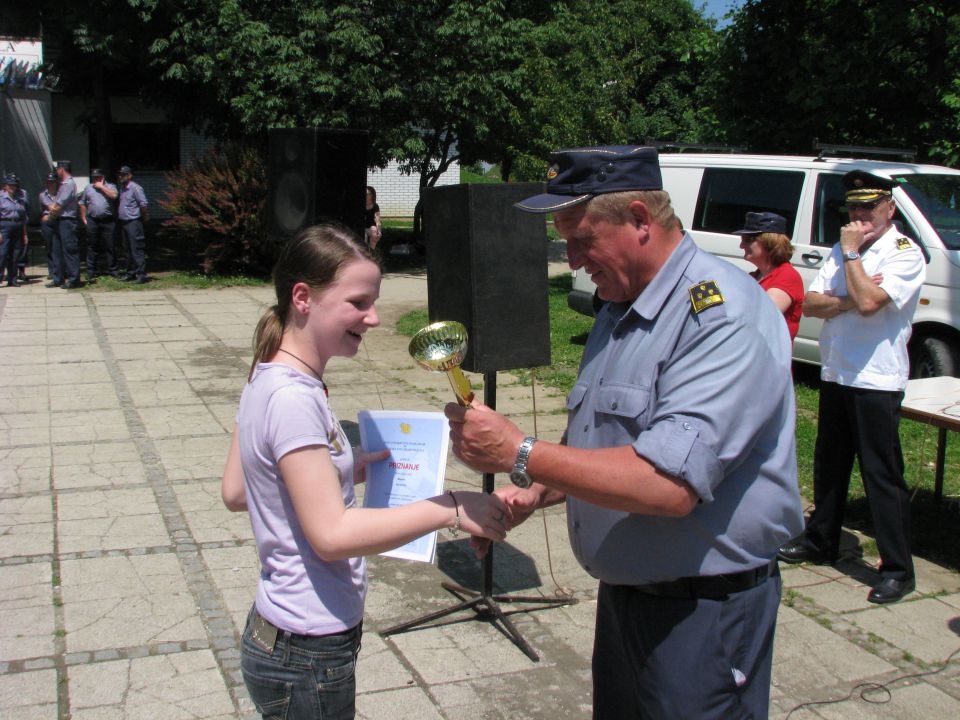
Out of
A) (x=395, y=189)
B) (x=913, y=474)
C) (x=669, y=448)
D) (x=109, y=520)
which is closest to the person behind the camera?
(x=669, y=448)

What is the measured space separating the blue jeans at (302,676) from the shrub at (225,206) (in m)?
14.3

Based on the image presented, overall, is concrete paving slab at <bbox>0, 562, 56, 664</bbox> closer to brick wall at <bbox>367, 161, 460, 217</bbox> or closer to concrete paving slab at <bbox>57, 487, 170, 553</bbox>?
concrete paving slab at <bbox>57, 487, 170, 553</bbox>

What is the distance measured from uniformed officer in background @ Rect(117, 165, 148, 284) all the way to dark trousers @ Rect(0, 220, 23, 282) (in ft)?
5.16

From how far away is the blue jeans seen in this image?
88.5 inches

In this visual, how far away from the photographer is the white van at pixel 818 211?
8.26 m

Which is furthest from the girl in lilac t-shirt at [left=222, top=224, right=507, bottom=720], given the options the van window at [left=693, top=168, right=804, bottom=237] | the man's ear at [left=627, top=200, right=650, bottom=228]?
the van window at [left=693, top=168, right=804, bottom=237]

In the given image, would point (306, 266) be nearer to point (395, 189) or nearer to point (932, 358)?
point (932, 358)

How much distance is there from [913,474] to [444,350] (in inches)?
223

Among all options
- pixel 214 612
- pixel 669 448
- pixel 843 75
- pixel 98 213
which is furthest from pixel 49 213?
Answer: pixel 669 448

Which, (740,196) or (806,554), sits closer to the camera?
(806,554)

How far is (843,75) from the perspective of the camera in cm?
1157

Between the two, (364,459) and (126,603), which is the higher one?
(364,459)

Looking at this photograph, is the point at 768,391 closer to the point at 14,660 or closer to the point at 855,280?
the point at 855,280

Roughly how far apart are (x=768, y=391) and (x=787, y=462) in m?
0.22
